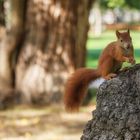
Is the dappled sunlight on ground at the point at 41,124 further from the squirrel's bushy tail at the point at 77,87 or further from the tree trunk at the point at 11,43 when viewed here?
the squirrel's bushy tail at the point at 77,87

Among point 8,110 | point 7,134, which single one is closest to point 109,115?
point 7,134

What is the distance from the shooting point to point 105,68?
13.7 feet

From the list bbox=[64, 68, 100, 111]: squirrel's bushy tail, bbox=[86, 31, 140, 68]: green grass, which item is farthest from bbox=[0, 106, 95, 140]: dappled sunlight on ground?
bbox=[86, 31, 140, 68]: green grass

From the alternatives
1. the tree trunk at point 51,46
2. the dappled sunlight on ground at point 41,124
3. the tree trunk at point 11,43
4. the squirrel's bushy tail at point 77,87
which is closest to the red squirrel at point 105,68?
the squirrel's bushy tail at point 77,87

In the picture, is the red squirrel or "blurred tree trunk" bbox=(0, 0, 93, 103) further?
"blurred tree trunk" bbox=(0, 0, 93, 103)

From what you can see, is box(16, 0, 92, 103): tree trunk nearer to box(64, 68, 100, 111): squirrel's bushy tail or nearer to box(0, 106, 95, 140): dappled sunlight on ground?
box(0, 106, 95, 140): dappled sunlight on ground

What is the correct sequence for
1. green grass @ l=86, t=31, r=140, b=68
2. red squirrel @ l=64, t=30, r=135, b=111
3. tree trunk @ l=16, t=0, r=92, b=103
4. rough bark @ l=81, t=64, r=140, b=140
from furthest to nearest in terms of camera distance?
1. green grass @ l=86, t=31, r=140, b=68
2. tree trunk @ l=16, t=0, r=92, b=103
3. red squirrel @ l=64, t=30, r=135, b=111
4. rough bark @ l=81, t=64, r=140, b=140

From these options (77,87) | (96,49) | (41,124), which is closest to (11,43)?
(41,124)

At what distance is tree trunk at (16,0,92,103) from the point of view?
428 inches

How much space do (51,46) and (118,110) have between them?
24.1 ft

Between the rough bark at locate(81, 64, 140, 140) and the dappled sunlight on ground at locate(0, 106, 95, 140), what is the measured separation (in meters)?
4.80

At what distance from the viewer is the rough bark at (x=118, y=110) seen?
3.51 metres

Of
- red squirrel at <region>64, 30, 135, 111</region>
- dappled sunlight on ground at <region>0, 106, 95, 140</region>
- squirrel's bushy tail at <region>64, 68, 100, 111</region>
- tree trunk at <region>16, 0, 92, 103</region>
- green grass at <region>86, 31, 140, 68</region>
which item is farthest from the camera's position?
green grass at <region>86, 31, 140, 68</region>

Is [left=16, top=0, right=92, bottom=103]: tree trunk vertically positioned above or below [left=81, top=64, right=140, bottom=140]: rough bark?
above
